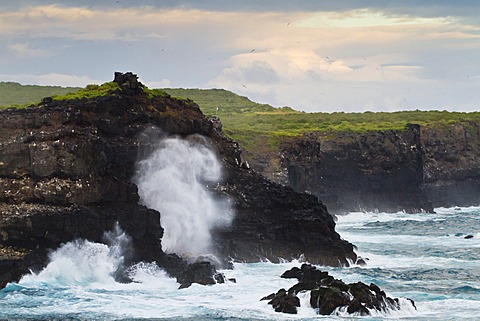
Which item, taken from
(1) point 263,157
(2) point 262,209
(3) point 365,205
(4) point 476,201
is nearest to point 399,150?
(3) point 365,205

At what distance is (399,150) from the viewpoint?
127 m

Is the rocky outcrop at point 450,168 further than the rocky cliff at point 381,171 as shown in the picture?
Yes

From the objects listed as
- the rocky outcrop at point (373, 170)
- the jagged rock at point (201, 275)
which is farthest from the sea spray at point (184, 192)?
the rocky outcrop at point (373, 170)

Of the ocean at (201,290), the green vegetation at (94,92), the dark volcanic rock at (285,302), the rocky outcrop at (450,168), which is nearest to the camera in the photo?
the ocean at (201,290)

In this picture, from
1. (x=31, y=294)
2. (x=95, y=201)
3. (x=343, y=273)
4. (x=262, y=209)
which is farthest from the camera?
(x=262, y=209)

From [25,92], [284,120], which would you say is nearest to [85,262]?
[284,120]

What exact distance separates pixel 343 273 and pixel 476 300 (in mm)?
10952

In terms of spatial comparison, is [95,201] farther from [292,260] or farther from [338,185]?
[338,185]

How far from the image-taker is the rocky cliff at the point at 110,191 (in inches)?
2008

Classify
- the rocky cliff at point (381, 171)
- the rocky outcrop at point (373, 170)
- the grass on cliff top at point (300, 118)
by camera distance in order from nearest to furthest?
the rocky cliff at point (381, 171) → the rocky outcrop at point (373, 170) → the grass on cliff top at point (300, 118)

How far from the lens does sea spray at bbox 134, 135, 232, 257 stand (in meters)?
63.0

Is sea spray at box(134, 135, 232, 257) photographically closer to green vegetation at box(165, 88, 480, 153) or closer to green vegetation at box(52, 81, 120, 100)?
green vegetation at box(52, 81, 120, 100)

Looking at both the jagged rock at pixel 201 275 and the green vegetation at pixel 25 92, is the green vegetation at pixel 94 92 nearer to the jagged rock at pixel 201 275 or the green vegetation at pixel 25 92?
the jagged rock at pixel 201 275

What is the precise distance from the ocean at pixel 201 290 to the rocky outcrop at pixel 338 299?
415mm
